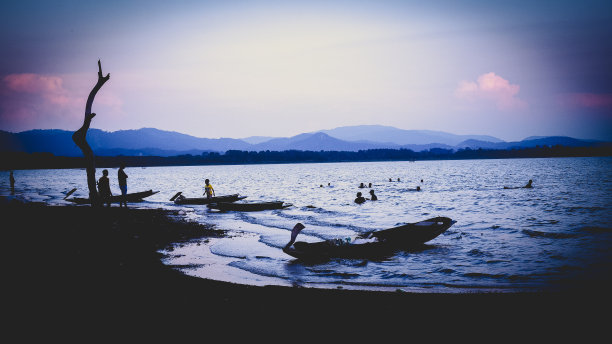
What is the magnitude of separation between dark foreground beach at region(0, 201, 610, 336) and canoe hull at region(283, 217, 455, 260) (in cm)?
322

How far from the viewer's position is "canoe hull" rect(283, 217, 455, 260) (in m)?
12.0

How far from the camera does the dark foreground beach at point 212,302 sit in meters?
6.52

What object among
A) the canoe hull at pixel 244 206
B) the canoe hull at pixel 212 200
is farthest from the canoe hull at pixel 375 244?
the canoe hull at pixel 212 200

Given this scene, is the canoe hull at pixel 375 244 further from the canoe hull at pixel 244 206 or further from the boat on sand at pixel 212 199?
the boat on sand at pixel 212 199

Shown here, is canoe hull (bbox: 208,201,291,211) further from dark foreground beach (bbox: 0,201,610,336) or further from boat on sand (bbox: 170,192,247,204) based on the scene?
dark foreground beach (bbox: 0,201,610,336)

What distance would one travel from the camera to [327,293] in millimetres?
8477

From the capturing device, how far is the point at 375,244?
12.7 metres

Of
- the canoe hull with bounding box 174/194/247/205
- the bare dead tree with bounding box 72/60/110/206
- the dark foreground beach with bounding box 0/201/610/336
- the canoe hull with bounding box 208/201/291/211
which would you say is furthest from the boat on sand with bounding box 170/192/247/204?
the dark foreground beach with bounding box 0/201/610/336

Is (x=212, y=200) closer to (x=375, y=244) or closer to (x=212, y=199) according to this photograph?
(x=212, y=199)

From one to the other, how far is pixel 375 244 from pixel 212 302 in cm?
679

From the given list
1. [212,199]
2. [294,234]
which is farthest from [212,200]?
[294,234]

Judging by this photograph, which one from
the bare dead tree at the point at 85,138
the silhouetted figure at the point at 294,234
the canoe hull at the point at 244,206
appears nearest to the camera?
the silhouetted figure at the point at 294,234

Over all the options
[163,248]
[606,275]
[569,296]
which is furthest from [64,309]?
[606,275]

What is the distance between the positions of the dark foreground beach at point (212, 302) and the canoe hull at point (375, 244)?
322cm
